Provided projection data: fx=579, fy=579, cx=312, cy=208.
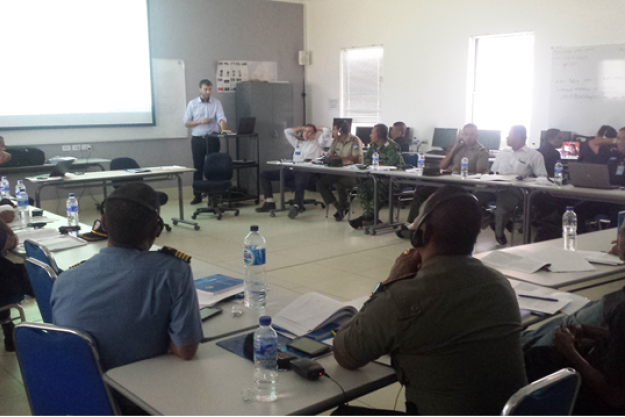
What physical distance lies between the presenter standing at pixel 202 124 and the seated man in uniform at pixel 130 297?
7298 millimetres

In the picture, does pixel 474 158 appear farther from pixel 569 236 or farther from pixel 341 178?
pixel 569 236

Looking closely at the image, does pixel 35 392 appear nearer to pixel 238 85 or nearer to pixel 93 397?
pixel 93 397

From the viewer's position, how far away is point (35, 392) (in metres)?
1.73

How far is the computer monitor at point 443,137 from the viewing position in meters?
8.52

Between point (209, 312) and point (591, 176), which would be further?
point (591, 176)

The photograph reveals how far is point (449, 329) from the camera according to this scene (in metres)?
1.53

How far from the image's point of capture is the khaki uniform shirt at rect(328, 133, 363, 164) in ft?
26.3

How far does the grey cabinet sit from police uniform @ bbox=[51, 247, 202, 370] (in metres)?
8.06

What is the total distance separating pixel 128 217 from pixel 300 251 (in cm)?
428

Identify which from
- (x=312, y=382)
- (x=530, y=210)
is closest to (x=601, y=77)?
(x=530, y=210)

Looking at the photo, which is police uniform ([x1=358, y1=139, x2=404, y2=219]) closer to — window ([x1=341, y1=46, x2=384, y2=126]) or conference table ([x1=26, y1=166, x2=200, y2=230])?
conference table ([x1=26, y1=166, x2=200, y2=230])

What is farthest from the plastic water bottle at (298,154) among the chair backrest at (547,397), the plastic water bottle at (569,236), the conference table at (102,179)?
the chair backrest at (547,397)

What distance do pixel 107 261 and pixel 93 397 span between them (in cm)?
41

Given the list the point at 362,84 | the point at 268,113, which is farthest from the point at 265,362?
the point at 362,84
